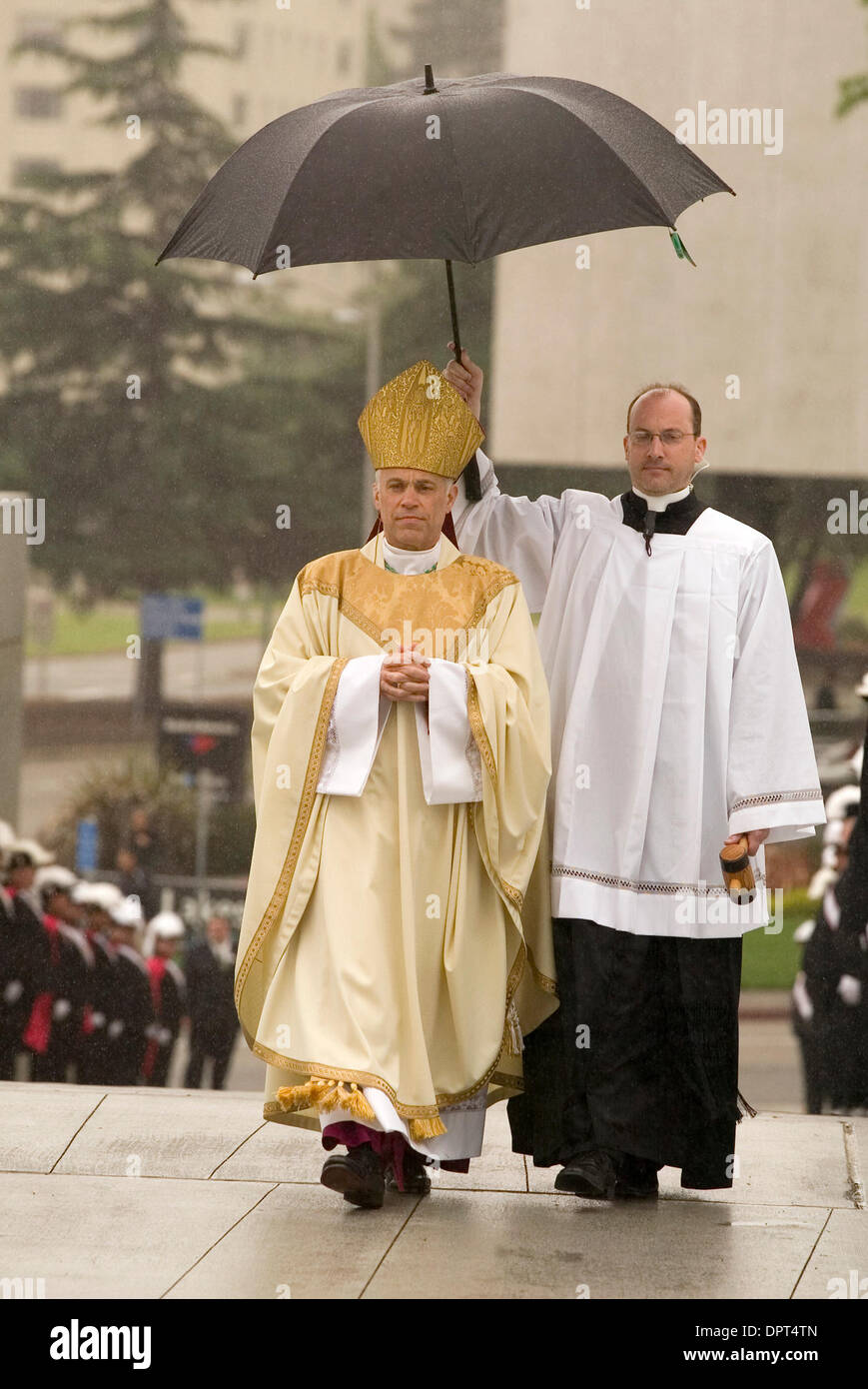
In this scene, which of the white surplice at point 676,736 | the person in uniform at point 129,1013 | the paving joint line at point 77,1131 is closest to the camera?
the white surplice at point 676,736

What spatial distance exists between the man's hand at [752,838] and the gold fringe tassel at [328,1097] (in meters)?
1.15

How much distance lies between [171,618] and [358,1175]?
8720 mm

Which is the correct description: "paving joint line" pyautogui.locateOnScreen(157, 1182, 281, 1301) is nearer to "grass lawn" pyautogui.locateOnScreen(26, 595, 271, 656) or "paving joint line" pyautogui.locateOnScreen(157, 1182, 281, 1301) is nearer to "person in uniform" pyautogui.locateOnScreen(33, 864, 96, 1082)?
"person in uniform" pyautogui.locateOnScreen(33, 864, 96, 1082)

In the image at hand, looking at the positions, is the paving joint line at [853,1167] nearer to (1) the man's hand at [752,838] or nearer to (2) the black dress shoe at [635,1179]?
(2) the black dress shoe at [635,1179]

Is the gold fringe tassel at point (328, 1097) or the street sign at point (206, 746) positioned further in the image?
the street sign at point (206, 746)

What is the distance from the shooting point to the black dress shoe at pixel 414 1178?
461 centimetres

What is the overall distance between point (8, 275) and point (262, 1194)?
9.68m

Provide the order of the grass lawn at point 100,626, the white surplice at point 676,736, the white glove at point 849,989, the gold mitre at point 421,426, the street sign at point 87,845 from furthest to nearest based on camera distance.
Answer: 1. the grass lawn at point 100,626
2. the street sign at point 87,845
3. the white glove at point 849,989
4. the white surplice at point 676,736
5. the gold mitre at point 421,426

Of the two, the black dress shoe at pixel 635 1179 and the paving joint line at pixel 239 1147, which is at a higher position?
the black dress shoe at pixel 635 1179

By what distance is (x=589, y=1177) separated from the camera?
14.8 ft

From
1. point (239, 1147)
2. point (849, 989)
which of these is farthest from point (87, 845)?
point (239, 1147)

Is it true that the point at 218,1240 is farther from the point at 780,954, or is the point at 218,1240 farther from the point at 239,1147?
the point at 780,954

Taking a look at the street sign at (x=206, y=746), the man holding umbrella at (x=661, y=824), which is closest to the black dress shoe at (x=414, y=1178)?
the man holding umbrella at (x=661, y=824)

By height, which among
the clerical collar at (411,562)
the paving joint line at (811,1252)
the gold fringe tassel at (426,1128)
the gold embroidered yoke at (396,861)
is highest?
the clerical collar at (411,562)
